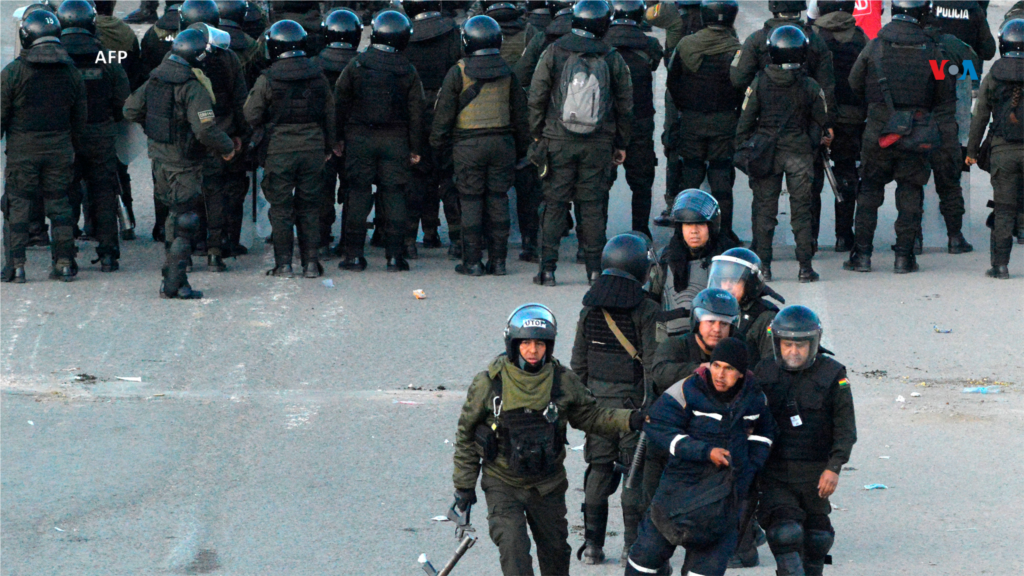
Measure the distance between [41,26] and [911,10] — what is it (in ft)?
21.8

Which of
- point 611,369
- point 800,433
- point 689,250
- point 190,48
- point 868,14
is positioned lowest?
point 800,433

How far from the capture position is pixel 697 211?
24.3 ft

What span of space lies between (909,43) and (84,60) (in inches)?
255

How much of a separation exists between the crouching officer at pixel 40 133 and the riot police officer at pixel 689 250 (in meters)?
5.74

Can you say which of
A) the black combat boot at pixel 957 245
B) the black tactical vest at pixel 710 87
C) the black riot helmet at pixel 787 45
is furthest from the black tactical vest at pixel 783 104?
the black combat boot at pixel 957 245

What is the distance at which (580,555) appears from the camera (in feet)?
23.3

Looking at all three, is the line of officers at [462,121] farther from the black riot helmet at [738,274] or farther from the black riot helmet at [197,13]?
the black riot helmet at [738,274]

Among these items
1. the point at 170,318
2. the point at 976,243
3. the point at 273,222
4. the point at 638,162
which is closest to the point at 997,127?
the point at 976,243

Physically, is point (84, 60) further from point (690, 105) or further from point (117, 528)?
point (117, 528)

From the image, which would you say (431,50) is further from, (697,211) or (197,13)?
(697,211)

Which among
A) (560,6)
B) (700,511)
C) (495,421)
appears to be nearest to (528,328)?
(495,421)

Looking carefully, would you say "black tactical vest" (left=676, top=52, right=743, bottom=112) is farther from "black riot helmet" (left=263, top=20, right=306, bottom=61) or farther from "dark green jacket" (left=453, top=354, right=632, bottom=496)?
"dark green jacket" (left=453, top=354, right=632, bottom=496)

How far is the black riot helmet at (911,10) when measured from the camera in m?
11.8

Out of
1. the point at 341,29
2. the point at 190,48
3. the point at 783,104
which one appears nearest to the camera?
the point at 190,48
